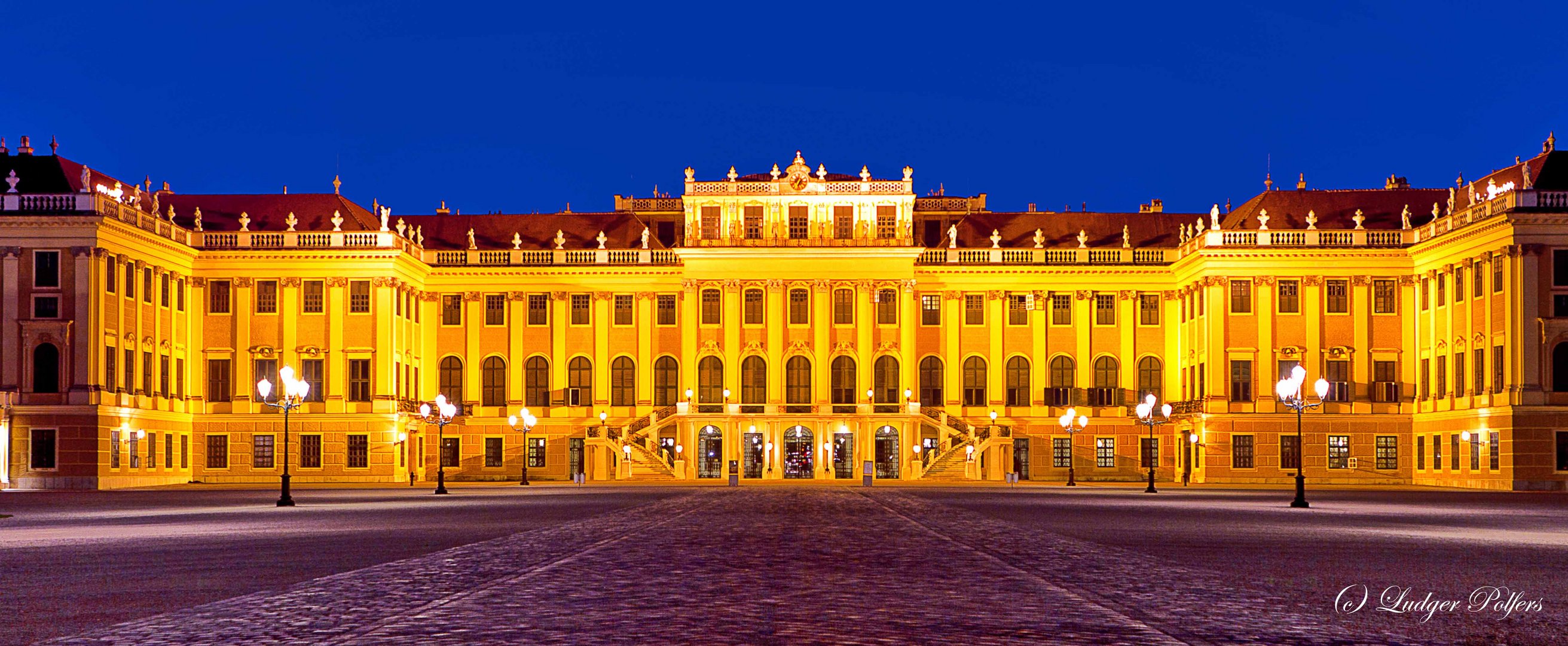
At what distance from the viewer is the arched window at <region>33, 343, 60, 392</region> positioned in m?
69.6

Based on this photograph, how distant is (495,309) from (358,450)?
1059 cm

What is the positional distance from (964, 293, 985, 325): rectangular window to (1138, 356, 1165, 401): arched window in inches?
307

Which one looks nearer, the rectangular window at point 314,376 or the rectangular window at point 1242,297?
the rectangular window at point 1242,297

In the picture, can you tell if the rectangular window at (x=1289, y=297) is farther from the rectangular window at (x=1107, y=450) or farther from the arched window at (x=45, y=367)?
the arched window at (x=45, y=367)

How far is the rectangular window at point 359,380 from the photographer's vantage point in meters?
82.5

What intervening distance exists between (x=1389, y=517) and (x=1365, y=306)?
4669 centimetres

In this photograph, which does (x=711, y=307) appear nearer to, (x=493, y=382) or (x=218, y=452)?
(x=493, y=382)

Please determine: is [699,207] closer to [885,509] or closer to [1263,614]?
[885,509]

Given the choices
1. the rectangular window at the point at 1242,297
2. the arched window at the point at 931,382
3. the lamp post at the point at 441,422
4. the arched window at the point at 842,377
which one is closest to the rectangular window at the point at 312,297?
the lamp post at the point at 441,422

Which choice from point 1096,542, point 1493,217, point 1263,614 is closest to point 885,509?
point 1096,542

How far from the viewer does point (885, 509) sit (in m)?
40.7

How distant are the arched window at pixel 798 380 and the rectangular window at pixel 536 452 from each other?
11896 millimetres

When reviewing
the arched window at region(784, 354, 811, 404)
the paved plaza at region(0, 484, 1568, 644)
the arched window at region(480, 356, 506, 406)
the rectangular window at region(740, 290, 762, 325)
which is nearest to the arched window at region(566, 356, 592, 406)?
the arched window at region(480, 356, 506, 406)

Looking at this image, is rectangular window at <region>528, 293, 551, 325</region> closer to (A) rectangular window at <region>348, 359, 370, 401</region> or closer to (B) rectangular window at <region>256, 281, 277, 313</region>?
(A) rectangular window at <region>348, 359, 370, 401</region>
